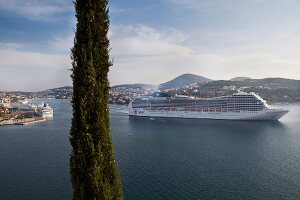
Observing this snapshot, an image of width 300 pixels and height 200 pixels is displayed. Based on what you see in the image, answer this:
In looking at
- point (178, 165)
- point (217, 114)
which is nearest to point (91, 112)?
point (178, 165)

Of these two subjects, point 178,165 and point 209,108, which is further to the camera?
point 209,108

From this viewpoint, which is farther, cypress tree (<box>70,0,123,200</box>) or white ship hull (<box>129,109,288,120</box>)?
white ship hull (<box>129,109,288,120</box>)

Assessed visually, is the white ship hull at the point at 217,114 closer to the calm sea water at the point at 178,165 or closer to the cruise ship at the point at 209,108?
the cruise ship at the point at 209,108

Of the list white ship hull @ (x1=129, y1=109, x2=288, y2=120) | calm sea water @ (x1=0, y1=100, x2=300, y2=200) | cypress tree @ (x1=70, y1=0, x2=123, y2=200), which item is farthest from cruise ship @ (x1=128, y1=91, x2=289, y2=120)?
cypress tree @ (x1=70, y1=0, x2=123, y2=200)

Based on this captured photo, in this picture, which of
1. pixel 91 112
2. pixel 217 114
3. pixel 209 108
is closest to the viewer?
pixel 91 112

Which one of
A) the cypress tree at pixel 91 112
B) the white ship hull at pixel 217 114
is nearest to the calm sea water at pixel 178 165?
the white ship hull at pixel 217 114

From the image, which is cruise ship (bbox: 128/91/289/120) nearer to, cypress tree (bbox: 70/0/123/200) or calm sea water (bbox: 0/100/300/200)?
calm sea water (bbox: 0/100/300/200)

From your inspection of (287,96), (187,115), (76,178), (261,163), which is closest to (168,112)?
(187,115)

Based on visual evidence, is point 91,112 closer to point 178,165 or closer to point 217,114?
point 178,165
